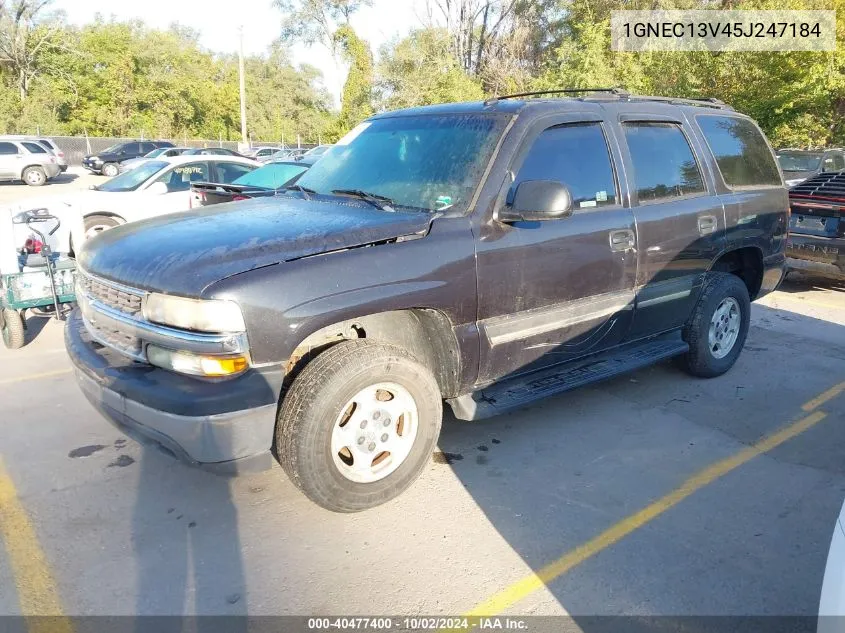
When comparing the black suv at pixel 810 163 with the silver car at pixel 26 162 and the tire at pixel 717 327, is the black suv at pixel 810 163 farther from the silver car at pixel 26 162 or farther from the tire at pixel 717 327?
the silver car at pixel 26 162

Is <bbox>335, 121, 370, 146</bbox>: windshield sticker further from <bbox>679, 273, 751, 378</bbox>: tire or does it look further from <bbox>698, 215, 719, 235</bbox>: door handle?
<bbox>679, 273, 751, 378</bbox>: tire

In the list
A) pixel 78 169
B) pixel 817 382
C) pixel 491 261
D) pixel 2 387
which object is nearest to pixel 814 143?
pixel 817 382

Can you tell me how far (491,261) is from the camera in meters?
3.44

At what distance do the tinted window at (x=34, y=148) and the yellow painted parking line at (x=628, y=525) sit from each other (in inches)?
1024

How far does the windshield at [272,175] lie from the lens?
908 centimetres

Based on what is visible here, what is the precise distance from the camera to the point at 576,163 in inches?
156

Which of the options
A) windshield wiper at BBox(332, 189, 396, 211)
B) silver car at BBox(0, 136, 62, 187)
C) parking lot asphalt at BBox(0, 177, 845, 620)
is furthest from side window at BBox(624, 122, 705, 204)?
silver car at BBox(0, 136, 62, 187)

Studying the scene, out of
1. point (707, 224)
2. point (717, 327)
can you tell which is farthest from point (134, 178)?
point (717, 327)

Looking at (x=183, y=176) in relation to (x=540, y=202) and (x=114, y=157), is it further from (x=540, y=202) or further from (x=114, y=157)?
(x=114, y=157)

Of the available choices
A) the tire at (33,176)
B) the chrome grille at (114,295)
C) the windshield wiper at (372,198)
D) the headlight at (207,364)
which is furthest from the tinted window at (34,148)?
the headlight at (207,364)

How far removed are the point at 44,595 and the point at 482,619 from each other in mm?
1806

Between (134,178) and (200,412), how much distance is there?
27.4ft

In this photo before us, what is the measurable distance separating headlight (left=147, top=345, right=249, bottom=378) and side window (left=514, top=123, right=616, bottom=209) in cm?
180

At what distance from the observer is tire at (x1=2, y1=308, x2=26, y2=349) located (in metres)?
5.67
